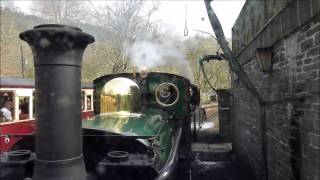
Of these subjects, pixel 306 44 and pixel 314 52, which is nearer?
pixel 314 52

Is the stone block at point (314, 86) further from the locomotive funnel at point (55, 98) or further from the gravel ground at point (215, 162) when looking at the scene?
the gravel ground at point (215, 162)

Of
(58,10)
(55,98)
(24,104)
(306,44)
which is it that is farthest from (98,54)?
(55,98)

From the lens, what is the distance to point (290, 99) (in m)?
5.04

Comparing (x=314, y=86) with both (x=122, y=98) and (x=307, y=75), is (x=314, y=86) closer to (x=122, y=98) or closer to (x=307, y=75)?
(x=307, y=75)

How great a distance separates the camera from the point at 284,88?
5340 mm

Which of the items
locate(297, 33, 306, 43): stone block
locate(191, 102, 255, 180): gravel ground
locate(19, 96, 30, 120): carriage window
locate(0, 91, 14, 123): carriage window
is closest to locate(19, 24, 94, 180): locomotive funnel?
locate(297, 33, 306, 43): stone block

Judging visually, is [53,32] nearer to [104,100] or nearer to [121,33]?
[104,100]

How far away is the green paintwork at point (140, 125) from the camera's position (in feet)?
15.4

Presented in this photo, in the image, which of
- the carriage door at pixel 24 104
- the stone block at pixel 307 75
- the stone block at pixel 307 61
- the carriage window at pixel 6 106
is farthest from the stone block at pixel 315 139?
the carriage door at pixel 24 104

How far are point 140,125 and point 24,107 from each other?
5.92 meters

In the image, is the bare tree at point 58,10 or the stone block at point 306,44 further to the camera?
the bare tree at point 58,10

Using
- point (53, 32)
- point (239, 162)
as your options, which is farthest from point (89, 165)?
point (239, 162)

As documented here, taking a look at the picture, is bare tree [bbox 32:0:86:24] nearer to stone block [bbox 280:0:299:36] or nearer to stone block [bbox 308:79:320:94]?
stone block [bbox 280:0:299:36]

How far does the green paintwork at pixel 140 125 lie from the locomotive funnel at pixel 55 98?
1.25 meters
